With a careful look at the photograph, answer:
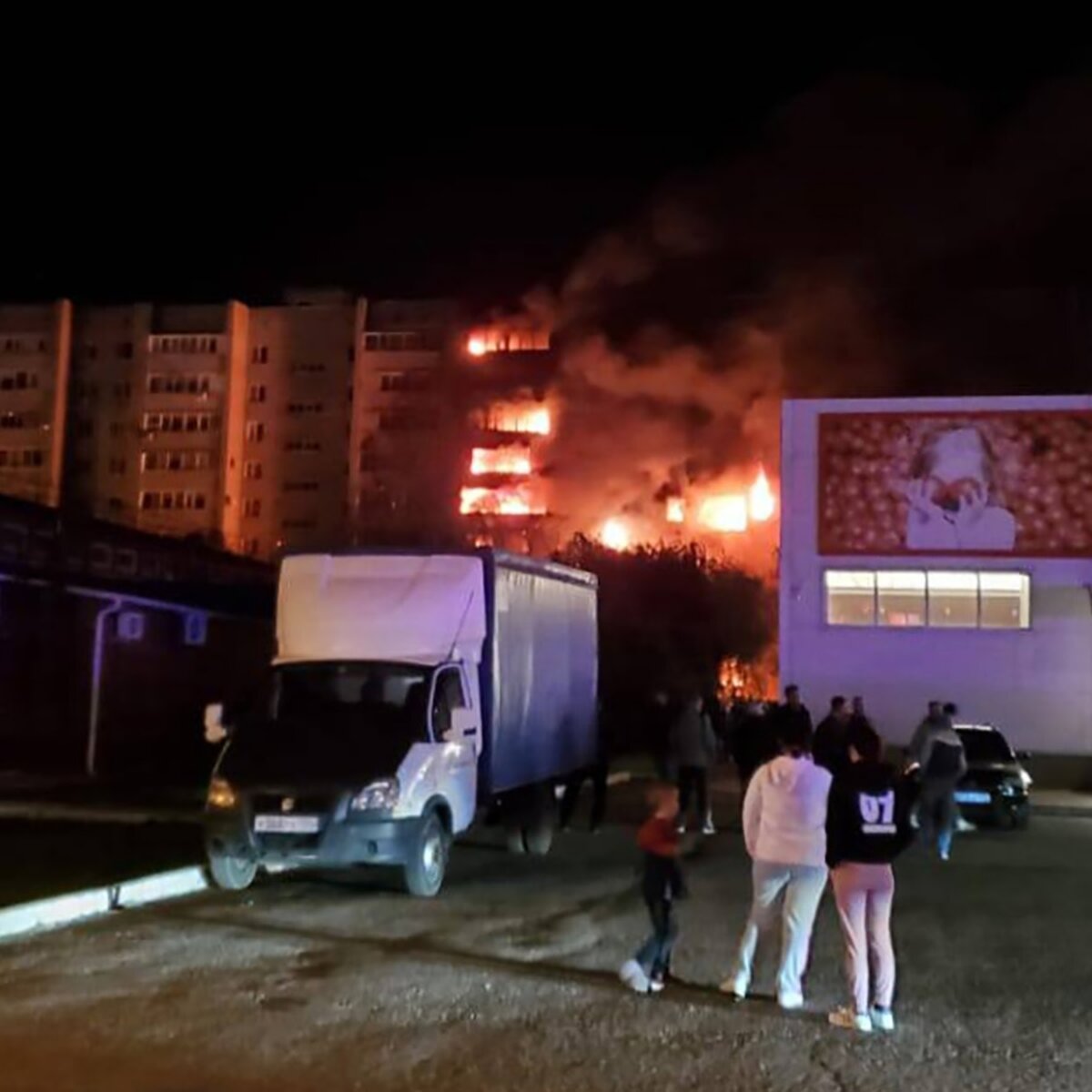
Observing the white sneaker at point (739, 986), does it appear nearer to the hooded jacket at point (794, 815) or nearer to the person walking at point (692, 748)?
the hooded jacket at point (794, 815)

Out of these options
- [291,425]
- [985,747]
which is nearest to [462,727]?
[985,747]

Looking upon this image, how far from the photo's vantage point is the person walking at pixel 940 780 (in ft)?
50.7

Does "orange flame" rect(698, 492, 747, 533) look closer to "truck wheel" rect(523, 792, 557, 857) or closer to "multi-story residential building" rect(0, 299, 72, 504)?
"truck wheel" rect(523, 792, 557, 857)

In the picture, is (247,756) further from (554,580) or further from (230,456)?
(230,456)

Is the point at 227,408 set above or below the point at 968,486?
above

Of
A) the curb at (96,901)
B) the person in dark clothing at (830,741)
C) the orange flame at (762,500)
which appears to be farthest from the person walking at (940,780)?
the orange flame at (762,500)

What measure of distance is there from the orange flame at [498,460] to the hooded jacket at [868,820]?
6829 cm

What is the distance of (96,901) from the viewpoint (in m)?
11.3

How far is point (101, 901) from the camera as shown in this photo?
11.4 m

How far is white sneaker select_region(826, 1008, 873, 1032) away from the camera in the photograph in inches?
301

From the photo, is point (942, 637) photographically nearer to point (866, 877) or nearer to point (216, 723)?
point (216, 723)

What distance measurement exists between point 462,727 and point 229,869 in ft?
7.75

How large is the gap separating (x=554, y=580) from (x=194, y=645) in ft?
56.3

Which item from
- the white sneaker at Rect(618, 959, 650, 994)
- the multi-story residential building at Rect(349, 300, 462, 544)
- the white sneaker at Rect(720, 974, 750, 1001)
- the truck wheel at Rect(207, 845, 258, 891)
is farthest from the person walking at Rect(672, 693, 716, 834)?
the multi-story residential building at Rect(349, 300, 462, 544)
